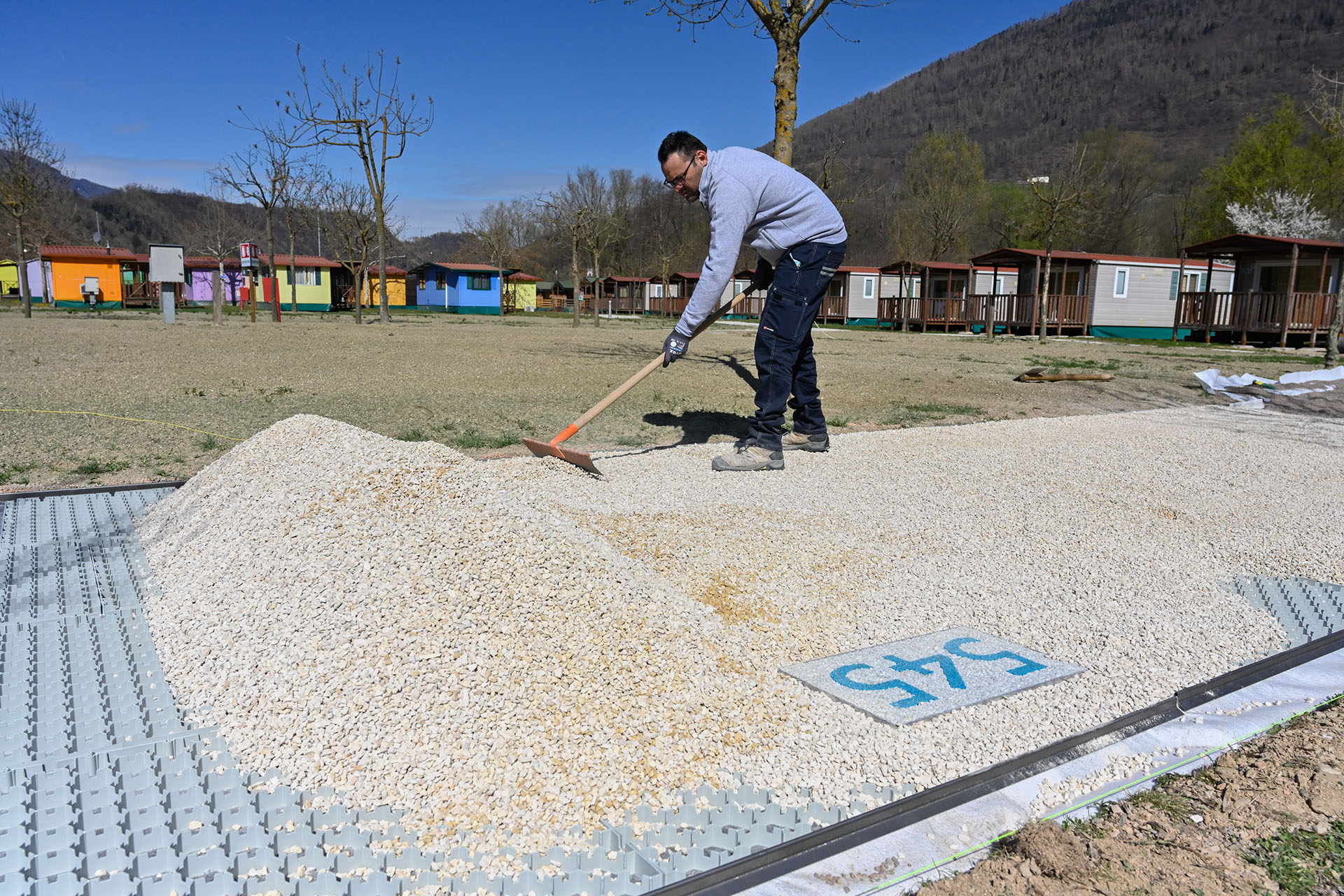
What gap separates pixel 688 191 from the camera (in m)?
4.41

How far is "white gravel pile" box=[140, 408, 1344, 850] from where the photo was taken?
5.79 ft

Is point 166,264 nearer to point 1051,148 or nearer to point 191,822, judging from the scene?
point 191,822

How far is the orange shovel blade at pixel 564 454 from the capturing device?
4148mm

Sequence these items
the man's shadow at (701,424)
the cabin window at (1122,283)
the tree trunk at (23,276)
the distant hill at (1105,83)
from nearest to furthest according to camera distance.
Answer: the man's shadow at (701,424) < the tree trunk at (23,276) < the cabin window at (1122,283) < the distant hill at (1105,83)

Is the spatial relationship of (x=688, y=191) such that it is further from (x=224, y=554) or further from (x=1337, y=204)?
(x=1337, y=204)

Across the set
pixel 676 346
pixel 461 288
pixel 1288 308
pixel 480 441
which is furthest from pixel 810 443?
pixel 461 288

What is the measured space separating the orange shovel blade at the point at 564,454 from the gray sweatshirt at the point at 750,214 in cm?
80

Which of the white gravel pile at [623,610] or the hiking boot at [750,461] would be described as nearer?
the white gravel pile at [623,610]

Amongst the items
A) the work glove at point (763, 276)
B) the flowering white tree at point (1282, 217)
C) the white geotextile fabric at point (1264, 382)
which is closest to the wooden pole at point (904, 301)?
the flowering white tree at point (1282, 217)

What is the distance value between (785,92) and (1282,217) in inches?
1472

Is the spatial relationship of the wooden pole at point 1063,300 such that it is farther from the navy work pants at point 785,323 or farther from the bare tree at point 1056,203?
the navy work pants at point 785,323

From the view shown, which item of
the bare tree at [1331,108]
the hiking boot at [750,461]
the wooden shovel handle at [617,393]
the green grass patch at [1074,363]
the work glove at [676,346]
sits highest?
the bare tree at [1331,108]

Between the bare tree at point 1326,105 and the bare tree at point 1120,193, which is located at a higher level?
the bare tree at point 1120,193

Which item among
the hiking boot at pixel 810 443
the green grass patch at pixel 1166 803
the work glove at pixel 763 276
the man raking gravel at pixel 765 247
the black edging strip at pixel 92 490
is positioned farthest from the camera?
the hiking boot at pixel 810 443
